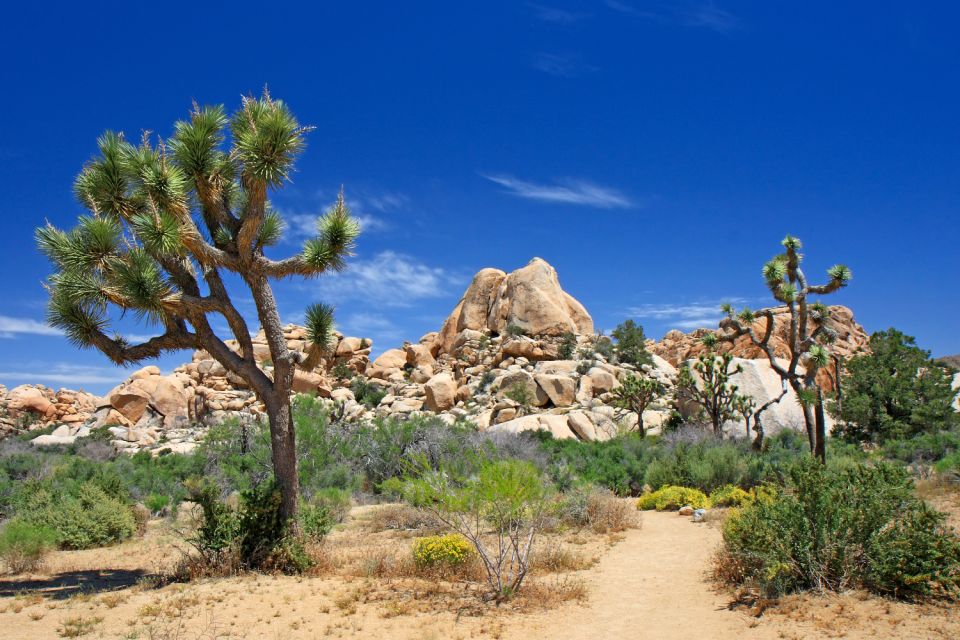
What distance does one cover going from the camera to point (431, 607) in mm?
7203

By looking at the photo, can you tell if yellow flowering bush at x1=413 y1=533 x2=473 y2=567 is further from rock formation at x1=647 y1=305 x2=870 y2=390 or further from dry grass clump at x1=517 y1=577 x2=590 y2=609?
rock formation at x1=647 y1=305 x2=870 y2=390

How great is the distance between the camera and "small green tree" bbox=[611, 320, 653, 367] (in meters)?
39.4

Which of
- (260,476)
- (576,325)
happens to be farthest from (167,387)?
(576,325)

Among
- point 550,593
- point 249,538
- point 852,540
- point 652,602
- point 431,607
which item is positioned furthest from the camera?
point 249,538

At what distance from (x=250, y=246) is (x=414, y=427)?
36.8ft

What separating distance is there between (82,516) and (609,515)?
10367 mm

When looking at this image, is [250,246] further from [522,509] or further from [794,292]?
[794,292]

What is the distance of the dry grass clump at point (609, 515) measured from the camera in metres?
11.8

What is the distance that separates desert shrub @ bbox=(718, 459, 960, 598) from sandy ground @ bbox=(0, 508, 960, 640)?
0.29m

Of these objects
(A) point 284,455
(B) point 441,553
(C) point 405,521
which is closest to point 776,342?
(C) point 405,521

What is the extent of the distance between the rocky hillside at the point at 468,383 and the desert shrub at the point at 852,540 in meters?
15.3

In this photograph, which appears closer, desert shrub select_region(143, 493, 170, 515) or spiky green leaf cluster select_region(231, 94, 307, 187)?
spiky green leaf cluster select_region(231, 94, 307, 187)

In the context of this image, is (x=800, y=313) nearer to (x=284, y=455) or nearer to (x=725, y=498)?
(x=725, y=498)

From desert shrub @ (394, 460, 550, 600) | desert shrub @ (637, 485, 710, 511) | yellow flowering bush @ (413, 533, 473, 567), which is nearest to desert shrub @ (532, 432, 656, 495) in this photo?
desert shrub @ (637, 485, 710, 511)
